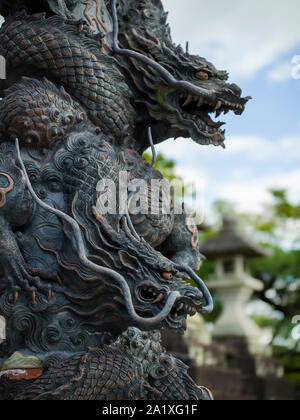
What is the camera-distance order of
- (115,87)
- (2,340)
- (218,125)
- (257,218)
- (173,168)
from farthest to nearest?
(257,218) → (173,168) → (218,125) → (115,87) → (2,340)

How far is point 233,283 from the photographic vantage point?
52.8 feet

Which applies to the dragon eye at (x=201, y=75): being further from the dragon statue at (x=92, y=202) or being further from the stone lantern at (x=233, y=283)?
the stone lantern at (x=233, y=283)

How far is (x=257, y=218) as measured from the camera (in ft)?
82.0

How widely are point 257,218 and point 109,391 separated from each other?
22649mm

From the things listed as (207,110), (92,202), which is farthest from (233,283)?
(92,202)

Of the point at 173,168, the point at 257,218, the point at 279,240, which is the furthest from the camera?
the point at 257,218

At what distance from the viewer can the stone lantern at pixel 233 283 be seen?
1447 cm

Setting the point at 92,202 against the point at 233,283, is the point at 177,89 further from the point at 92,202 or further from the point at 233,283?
the point at 233,283

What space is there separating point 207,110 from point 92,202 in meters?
1.17

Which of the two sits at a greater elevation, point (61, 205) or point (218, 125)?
point (218, 125)

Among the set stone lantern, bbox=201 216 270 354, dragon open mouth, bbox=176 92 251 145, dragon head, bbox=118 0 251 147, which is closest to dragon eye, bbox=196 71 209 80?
dragon head, bbox=118 0 251 147

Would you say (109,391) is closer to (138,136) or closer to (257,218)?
(138,136)

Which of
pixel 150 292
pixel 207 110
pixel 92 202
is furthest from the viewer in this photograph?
pixel 207 110

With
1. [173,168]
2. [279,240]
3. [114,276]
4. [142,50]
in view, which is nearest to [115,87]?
[142,50]
